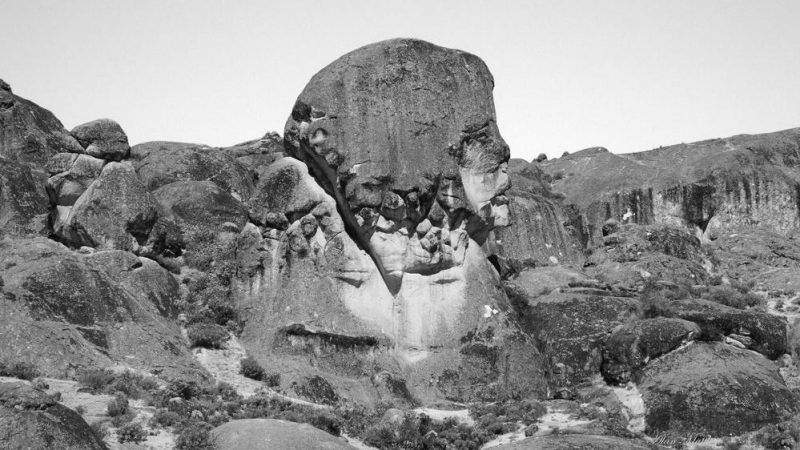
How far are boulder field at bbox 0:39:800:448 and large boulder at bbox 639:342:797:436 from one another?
0.08 meters

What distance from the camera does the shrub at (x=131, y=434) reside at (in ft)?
108

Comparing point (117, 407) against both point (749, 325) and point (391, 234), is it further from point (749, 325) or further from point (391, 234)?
point (749, 325)

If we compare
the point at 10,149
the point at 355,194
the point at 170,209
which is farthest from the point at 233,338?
the point at 10,149

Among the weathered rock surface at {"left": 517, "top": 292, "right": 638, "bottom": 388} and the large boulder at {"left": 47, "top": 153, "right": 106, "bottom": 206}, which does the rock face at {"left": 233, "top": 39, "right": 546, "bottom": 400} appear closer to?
the weathered rock surface at {"left": 517, "top": 292, "right": 638, "bottom": 388}

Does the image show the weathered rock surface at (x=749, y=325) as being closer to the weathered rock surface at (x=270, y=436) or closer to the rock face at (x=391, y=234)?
the rock face at (x=391, y=234)

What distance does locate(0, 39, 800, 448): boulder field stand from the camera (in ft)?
139

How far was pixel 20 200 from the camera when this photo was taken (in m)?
52.7

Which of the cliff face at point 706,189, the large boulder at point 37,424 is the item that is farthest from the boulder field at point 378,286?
the cliff face at point 706,189

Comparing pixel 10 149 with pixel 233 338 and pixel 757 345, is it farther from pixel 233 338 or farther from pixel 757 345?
pixel 757 345

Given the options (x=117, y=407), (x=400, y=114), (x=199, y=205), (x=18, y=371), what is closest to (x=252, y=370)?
(x=18, y=371)

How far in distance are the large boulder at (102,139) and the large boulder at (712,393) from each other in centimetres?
2379

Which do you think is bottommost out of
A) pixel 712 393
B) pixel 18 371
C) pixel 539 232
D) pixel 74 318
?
pixel 712 393

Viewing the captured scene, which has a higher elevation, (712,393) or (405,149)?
(405,149)

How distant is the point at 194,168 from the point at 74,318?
20.8 m
